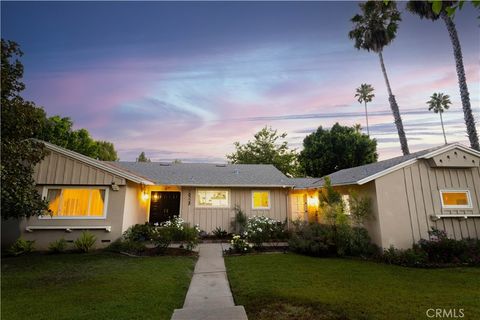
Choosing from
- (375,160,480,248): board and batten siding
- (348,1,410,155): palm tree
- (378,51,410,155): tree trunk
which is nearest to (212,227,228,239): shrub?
(375,160,480,248): board and batten siding

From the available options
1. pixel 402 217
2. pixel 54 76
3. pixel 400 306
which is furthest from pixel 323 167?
pixel 54 76

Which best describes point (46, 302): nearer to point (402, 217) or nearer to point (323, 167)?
point (402, 217)

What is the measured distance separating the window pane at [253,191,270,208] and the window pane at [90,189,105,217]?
8009 mm

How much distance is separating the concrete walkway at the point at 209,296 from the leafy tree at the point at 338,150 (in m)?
19.2

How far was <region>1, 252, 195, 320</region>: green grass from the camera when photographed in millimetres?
4609

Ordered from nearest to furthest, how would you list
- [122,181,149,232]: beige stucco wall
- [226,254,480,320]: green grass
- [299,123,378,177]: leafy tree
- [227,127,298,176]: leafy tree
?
[226,254,480,320]: green grass < [122,181,149,232]: beige stucco wall < [299,123,378,177]: leafy tree < [227,127,298,176]: leafy tree

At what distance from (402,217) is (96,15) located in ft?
51.2

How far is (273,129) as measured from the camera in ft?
109

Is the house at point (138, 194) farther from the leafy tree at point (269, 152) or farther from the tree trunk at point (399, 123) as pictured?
the leafy tree at point (269, 152)

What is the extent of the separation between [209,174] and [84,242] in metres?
7.74

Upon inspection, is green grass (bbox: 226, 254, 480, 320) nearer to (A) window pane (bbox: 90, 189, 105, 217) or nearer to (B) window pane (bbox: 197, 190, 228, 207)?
(B) window pane (bbox: 197, 190, 228, 207)

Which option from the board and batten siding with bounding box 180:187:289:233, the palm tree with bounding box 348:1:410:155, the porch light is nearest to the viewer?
the board and batten siding with bounding box 180:187:289:233

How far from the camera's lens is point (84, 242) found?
9.73 meters

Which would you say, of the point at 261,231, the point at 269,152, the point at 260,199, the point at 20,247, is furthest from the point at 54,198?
the point at 269,152
